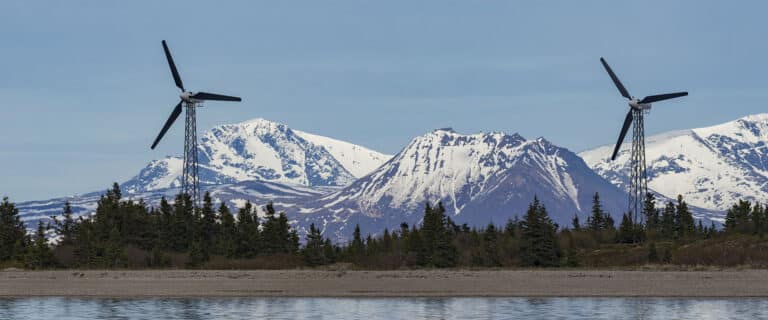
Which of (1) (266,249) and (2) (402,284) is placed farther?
(1) (266,249)

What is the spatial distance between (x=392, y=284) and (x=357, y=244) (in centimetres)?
4139

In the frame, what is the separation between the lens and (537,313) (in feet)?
291

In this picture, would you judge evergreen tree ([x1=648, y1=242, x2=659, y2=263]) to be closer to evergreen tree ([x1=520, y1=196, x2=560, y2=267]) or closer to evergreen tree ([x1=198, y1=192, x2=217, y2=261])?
evergreen tree ([x1=520, y1=196, x2=560, y2=267])

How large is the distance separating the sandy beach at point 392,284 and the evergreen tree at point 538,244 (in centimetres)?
1011

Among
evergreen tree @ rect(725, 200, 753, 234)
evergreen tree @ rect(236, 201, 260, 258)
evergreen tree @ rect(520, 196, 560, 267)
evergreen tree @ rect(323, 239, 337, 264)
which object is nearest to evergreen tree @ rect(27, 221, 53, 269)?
evergreen tree @ rect(236, 201, 260, 258)

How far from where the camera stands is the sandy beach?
109000 millimetres

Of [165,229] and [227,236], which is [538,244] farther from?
[165,229]

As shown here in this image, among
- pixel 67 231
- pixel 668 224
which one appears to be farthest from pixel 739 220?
pixel 67 231

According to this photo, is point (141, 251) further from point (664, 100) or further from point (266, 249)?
point (664, 100)

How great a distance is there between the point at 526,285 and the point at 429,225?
35.0 meters

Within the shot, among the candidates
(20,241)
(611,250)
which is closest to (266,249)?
(20,241)

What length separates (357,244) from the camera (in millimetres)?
159625

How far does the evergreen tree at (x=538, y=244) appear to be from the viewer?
138m

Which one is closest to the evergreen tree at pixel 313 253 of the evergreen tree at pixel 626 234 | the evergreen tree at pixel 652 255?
the evergreen tree at pixel 652 255
